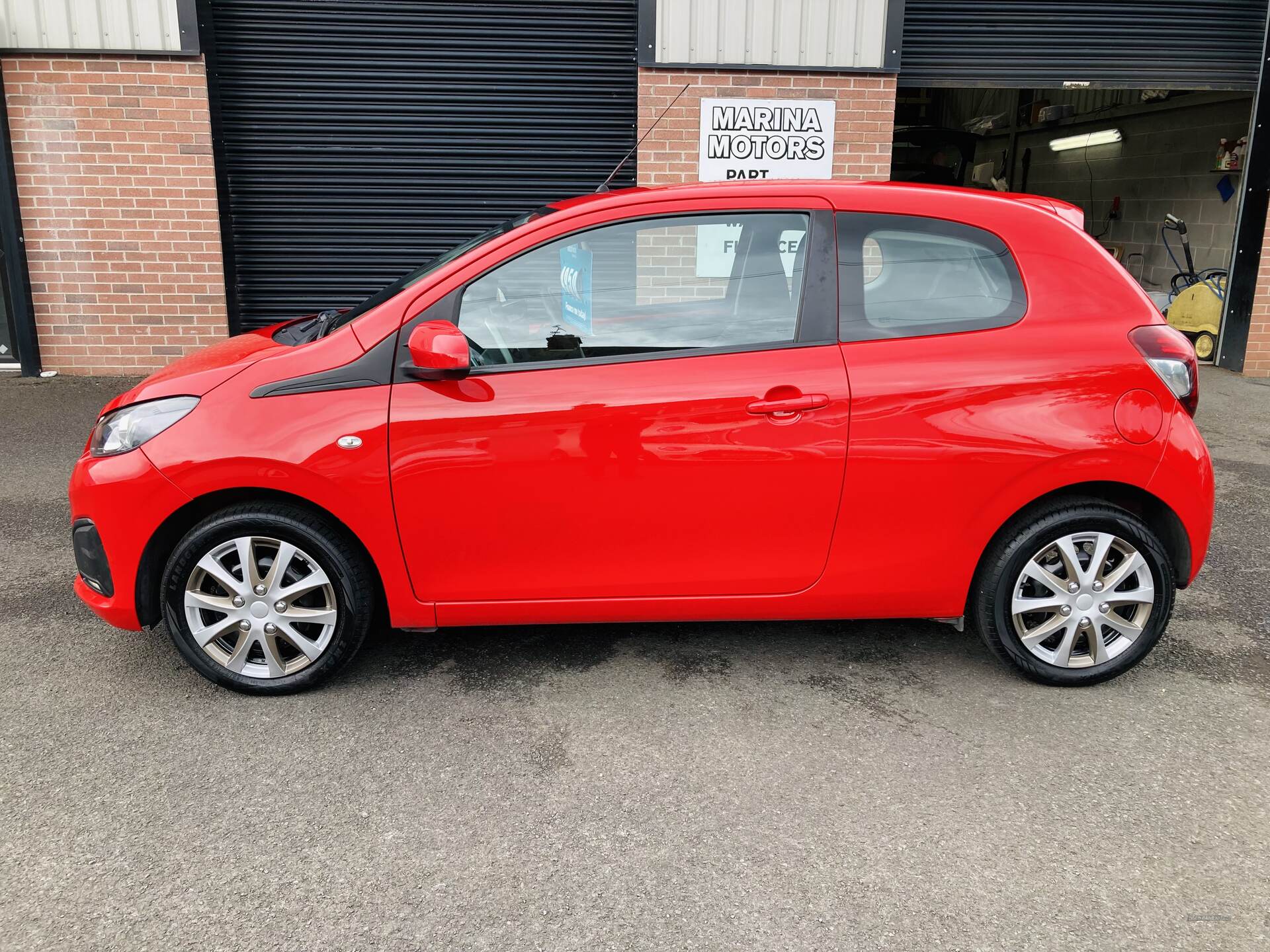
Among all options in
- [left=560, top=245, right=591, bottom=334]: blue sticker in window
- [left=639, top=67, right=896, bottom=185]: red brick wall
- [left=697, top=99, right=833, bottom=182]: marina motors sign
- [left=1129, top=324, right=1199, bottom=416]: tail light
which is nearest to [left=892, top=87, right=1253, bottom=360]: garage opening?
[left=639, top=67, right=896, bottom=185]: red brick wall

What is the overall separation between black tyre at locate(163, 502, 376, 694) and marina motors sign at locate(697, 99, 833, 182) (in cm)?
618

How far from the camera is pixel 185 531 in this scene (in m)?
3.34

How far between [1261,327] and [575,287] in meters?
8.69

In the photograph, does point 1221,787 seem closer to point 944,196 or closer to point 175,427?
point 944,196

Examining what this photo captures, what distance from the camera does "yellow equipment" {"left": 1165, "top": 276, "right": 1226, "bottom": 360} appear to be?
9773mm

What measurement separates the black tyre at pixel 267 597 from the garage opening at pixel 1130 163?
7.01 metres

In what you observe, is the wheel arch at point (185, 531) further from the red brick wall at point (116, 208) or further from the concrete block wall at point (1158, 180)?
the concrete block wall at point (1158, 180)

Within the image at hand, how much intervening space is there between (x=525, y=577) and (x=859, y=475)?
1160 mm

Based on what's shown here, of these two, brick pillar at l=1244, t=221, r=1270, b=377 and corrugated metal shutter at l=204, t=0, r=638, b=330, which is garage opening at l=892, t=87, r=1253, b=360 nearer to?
brick pillar at l=1244, t=221, r=1270, b=377

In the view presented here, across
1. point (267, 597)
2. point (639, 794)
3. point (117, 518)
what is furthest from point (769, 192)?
point (117, 518)

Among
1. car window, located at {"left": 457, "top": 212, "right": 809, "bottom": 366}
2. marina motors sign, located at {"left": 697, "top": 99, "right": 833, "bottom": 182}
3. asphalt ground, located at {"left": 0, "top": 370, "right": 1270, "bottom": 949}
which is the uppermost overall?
marina motors sign, located at {"left": 697, "top": 99, "right": 833, "bottom": 182}

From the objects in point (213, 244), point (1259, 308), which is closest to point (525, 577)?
point (213, 244)

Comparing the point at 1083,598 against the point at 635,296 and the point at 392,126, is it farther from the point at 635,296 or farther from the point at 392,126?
the point at 392,126

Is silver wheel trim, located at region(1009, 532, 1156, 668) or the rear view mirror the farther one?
silver wheel trim, located at region(1009, 532, 1156, 668)
